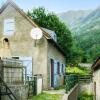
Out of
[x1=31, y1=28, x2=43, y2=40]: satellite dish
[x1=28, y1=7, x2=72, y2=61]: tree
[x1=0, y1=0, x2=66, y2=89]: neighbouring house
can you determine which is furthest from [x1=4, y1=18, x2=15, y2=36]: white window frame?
[x1=28, y1=7, x2=72, y2=61]: tree

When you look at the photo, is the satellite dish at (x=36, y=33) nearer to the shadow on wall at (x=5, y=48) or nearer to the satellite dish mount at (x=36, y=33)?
the satellite dish mount at (x=36, y=33)

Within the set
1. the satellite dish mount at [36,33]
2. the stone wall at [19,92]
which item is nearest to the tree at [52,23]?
the satellite dish mount at [36,33]

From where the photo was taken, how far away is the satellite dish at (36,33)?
2561 cm

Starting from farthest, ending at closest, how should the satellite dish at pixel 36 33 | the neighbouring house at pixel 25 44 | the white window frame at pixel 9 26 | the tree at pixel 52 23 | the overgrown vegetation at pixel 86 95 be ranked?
the tree at pixel 52 23, the overgrown vegetation at pixel 86 95, the white window frame at pixel 9 26, the neighbouring house at pixel 25 44, the satellite dish at pixel 36 33

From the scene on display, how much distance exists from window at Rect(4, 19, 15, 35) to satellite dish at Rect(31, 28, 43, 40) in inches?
83.2

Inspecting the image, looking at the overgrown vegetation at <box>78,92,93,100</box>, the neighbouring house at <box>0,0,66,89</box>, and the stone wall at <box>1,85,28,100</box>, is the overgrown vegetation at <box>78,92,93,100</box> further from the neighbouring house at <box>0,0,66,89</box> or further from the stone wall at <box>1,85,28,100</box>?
the stone wall at <box>1,85,28,100</box>

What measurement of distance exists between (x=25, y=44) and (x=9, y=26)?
211 cm

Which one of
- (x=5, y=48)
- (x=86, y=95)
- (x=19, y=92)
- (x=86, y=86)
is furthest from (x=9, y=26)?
(x=19, y=92)

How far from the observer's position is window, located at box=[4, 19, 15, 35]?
2745cm

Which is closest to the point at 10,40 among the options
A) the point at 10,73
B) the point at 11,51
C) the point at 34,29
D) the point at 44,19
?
the point at 11,51

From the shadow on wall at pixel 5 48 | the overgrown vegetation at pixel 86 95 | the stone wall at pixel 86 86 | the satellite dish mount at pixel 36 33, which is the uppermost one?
the satellite dish mount at pixel 36 33

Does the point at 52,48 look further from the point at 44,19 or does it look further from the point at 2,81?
the point at 44,19

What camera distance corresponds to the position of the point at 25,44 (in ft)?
88.4

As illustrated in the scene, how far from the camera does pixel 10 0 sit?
27281 millimetres
